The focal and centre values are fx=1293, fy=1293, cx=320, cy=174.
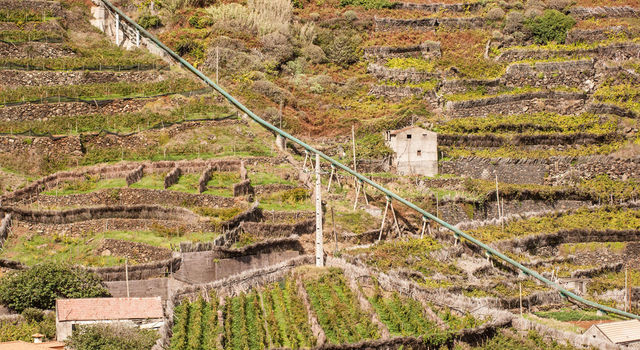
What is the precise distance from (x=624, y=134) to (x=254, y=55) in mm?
19217

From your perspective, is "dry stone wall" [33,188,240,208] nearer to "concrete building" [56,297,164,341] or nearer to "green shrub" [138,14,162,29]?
"concrete building" [56,297,164,341]

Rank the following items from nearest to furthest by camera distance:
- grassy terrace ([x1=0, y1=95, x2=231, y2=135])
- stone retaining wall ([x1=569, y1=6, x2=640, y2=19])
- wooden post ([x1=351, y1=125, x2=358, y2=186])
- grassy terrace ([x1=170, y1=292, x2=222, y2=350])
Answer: grassy terrace ([x1=170, y1=292, x2=222, y2=350]) → wooden post ([x1=351, y1=125, x2=358, y2=186]) → grassy terrace ([x1=0, y1=95, x2=231, y2=135]) → stone retaining wall ([x1=569, y1=6, x2=640, y2=19])

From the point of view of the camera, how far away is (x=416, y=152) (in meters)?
55.9

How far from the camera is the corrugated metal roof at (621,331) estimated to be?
39500 millimetres

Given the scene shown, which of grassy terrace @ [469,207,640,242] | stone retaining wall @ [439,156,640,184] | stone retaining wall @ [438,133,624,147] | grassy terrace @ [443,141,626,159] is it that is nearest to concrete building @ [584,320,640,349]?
grassy terrace @ [469,207,640,242]

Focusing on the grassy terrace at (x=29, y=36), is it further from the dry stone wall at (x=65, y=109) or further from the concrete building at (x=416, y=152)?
the concrete building at (x=416, y=152)

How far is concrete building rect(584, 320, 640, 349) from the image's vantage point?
39.4m

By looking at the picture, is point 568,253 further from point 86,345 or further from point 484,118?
point 86,345

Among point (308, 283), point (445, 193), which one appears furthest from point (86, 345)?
point (445, 193)

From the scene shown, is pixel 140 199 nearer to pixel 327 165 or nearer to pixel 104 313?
pixel 104 313

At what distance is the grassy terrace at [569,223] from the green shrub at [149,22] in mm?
24830

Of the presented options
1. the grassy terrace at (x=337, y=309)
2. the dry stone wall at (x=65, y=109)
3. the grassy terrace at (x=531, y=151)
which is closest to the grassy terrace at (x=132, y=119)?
the dry stone wall at (x=65, y=109)

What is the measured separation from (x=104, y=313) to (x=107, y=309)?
0.25 meters

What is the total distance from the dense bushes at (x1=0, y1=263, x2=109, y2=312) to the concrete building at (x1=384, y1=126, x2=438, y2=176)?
18.5 metres
